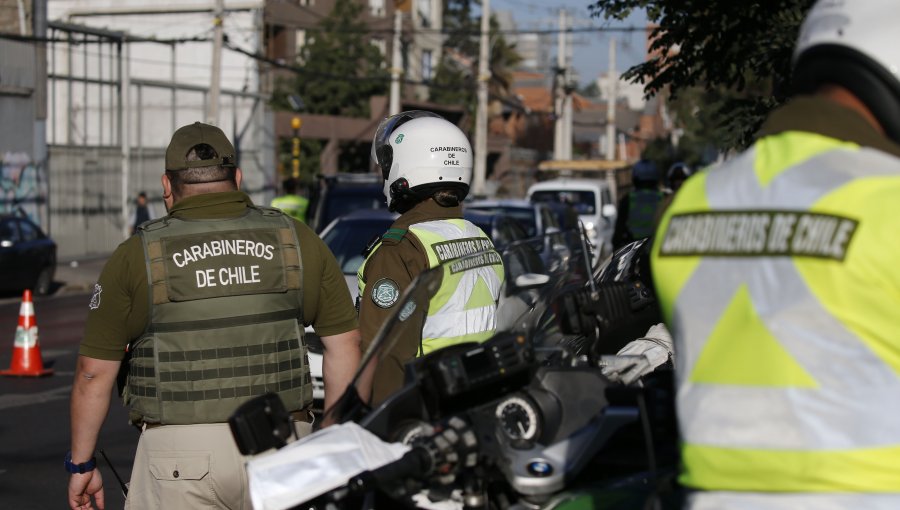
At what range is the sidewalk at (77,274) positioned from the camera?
25.4 metres

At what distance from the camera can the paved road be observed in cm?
747

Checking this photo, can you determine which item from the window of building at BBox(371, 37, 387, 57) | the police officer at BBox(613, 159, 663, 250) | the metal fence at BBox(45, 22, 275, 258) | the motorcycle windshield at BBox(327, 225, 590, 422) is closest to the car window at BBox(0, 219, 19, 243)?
the metal fence at BBox(45, 22, 275, 258)

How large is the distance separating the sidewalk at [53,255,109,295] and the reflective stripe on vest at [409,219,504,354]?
→ 63.1ft

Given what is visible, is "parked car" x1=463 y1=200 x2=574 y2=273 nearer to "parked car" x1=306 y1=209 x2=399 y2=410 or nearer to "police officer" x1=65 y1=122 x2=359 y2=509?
"parked car" x1=306 y1=209 x2=399 y2=410

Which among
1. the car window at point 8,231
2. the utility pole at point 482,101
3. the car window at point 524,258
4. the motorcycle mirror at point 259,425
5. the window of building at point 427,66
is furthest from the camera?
the window of building at point 427,66

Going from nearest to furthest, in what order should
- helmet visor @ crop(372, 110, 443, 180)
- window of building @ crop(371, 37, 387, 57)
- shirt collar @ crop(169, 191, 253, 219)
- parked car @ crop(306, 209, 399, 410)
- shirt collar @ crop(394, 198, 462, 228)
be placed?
shirt collar @ crop(169, 191, 253, 219)
shirt collar @ crop(394, 198, 462, 228)
helmet visor @ crop(372, 110, 443, 180)
parked car @ crop(306, 209, 399, 410)
window of building @ crop(371, 37, 387, 57)

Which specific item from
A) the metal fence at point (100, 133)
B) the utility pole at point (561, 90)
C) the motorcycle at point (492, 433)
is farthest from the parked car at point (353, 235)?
the utility pole at point (561, 90)

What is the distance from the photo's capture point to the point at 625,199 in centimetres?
1305

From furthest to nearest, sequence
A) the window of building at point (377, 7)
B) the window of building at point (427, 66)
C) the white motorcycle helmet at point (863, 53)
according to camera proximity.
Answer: the window of building at point (427, 66) < the window of building at point (377, 7) < the white motorcycle helmet at point (863, 53)

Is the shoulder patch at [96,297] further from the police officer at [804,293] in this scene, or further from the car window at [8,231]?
the car window at [8,231]

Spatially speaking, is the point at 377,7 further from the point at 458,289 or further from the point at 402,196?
the point at 458,289

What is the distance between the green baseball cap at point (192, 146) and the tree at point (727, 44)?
575 centimetres

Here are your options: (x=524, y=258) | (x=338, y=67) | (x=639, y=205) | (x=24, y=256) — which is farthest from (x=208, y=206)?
(x=338, y=67)

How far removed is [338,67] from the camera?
4488cm
